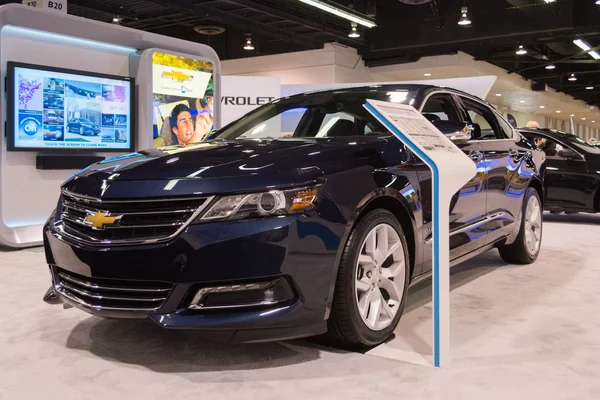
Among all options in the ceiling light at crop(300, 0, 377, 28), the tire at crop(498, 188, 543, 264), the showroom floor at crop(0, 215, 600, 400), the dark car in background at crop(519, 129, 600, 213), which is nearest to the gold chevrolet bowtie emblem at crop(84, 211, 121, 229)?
the showroom floor at crop(0, 215, 600, 400)

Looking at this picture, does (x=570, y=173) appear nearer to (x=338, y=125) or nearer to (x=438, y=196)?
(x=338, y=125)

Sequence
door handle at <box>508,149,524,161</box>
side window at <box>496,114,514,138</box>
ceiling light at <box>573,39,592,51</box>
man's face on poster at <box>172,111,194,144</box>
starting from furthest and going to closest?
ceiling light at <box>573,39,592,51</box>, man's face on poster at <box>172,111,194,144</box>, side window at <box>496,114,514,138</box>, door handle at <box>508,149,524,161</box>

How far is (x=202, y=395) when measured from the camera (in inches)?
83.7

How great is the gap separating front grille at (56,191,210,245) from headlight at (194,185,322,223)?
5 cm

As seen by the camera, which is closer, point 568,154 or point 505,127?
point 505,127

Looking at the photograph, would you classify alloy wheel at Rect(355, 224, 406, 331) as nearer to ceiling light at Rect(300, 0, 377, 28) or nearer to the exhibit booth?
the exhibit booth

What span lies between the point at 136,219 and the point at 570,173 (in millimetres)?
6901

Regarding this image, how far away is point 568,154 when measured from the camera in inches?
302

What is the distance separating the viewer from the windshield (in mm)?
3148

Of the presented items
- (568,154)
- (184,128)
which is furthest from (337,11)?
(568,154)

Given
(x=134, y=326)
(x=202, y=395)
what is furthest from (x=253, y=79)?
(x=202, y=395)

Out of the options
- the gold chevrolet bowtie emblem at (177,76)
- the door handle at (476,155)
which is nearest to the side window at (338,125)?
the door handle at (476,155)

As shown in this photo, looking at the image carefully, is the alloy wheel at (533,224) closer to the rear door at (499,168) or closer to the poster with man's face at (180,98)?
the rear door at (499,168)

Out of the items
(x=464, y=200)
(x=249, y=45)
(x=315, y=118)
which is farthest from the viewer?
(x=249, y=45)
